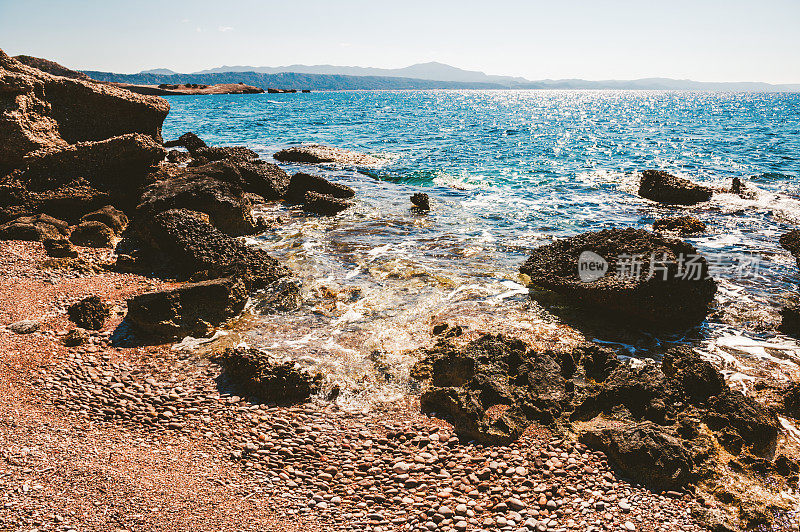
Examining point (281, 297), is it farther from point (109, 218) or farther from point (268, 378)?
point (109, 218)

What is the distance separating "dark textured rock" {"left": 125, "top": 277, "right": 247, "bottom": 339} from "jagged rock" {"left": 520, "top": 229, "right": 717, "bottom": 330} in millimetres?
8792

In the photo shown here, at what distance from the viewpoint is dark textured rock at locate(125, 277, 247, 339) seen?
9.73m

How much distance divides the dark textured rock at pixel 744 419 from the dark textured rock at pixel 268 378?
24.0 feet

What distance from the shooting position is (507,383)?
8508 millimetres

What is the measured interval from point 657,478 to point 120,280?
1338 centimetres

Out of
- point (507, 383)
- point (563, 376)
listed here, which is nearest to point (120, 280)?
point (507, 383)

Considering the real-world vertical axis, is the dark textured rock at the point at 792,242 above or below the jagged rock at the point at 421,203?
below

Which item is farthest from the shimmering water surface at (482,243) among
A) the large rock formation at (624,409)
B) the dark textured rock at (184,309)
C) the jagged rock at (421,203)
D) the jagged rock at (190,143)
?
the jagged rock at (190,143)

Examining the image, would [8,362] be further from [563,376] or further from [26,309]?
[563,376]

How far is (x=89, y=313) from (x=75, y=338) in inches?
33.6

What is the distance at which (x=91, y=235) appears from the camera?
14.0 meters

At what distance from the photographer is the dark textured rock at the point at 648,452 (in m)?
6.44

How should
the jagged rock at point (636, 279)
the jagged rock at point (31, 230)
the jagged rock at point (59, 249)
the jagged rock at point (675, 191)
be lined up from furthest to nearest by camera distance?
the jagged rock at point (675, 191), the jagged rock at point (31, 230), the jagged rock at point (59, 249), the jagged rock at point (636, 279)

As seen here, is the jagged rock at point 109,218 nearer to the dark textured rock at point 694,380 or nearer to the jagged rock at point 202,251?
the jagged rock at point 202,251
